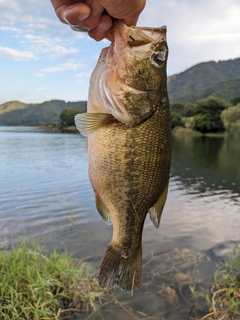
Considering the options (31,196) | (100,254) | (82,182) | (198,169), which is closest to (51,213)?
(31,196)

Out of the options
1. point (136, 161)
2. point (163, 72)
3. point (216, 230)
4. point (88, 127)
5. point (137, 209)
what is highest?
point (163, 72)

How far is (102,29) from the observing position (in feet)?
7.34

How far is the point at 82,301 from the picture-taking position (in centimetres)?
673

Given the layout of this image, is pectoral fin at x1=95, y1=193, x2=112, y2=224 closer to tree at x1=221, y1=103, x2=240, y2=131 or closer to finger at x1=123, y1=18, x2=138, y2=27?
finger at x1=123, y1=18, x2=138, y2=27

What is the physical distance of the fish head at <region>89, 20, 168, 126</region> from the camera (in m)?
2.22

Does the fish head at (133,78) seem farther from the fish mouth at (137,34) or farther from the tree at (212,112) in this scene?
the tree at (212,112)

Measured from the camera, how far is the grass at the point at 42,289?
5523 mm

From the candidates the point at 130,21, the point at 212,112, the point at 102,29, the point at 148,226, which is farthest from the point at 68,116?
the point at 130,21

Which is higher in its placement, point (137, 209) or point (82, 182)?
point (137, 209)

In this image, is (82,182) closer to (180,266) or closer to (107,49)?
(180,266)

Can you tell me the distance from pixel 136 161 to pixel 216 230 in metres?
11.1

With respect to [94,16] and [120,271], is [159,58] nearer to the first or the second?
[94,16]

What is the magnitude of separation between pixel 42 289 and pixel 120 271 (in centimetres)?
400

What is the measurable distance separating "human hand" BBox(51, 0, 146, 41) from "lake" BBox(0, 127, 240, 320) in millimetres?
5949
